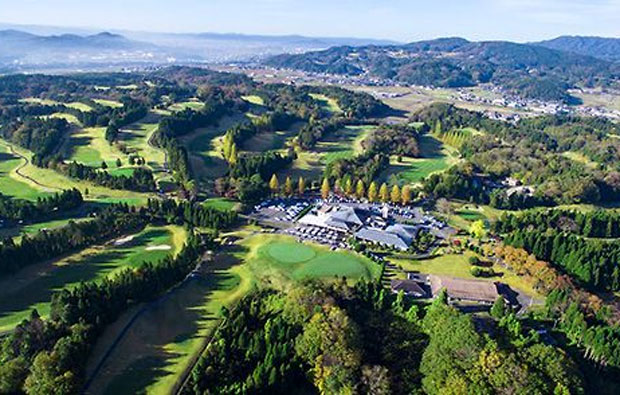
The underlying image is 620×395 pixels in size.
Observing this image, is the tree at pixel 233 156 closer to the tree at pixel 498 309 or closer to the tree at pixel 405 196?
the tree at pixel 405 196

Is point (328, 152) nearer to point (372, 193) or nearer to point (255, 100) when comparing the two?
point (372, 193)

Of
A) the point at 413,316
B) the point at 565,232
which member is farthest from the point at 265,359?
the point at 565,232

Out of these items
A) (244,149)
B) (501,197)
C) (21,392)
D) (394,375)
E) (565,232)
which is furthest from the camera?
(244,149)

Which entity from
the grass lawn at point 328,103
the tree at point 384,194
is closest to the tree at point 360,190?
the tree at point 384,194

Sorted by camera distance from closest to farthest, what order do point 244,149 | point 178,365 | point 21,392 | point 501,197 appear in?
point 21,392, point 178,365, point 501,197, point 244,149

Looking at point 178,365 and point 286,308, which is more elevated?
point 286,308

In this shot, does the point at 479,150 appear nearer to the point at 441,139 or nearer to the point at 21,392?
the point at 441,139
